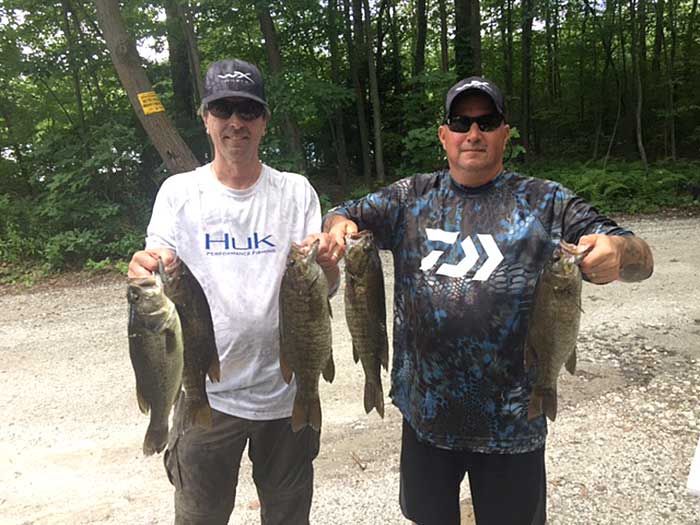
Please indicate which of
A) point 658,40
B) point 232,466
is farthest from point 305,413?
point 658,40

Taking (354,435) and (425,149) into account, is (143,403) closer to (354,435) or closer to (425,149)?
(354,435)

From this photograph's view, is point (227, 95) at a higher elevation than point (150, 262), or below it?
higher

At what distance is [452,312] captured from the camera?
2373 mm

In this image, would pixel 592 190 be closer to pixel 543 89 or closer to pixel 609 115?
pixel 609 115

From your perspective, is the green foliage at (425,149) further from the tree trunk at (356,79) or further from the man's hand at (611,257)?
the man's hand at (611,257)

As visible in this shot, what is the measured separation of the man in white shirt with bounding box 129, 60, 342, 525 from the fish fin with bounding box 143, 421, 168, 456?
1.20 feet

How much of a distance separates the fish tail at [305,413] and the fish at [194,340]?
40 cm

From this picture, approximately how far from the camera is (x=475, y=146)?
242cm

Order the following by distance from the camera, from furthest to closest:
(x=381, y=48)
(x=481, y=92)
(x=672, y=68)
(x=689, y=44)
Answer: (x=689, y=44), (x=672, y=68), (x=381, y=48), (x=481, y=92)

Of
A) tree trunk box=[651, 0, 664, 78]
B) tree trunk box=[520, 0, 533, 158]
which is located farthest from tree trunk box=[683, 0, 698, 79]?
tree trunk box=[520, 0, 533, 158]

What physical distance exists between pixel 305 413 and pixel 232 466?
1.99 ft

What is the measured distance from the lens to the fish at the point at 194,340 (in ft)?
7.03

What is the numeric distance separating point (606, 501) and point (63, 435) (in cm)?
426

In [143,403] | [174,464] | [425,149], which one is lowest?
[174,464]
